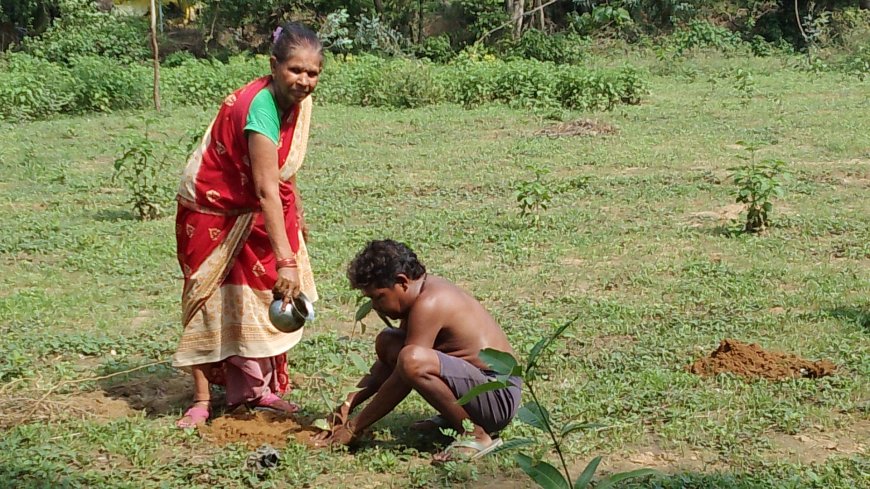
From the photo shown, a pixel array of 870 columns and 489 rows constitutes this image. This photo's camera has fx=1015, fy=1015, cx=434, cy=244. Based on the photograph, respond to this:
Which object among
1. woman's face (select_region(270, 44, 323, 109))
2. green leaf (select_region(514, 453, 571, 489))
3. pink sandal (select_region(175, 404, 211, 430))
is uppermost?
woman's face (select_region(270, 44, 323, 109))

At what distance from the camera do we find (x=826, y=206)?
8.27m

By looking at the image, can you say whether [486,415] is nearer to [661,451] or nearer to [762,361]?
[661,451]

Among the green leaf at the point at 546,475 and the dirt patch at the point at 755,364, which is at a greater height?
the green leaf at the point at 546,475

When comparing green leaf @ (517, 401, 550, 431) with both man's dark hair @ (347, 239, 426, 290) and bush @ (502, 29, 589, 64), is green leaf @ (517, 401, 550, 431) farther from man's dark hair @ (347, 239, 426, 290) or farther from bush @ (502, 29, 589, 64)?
bush @ (502, 29, 589, 64)

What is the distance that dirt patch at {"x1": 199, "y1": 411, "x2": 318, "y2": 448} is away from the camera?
409cm

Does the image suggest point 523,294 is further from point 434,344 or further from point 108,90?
point 108,90

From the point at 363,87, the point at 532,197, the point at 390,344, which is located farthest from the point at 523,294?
the point at 363,87

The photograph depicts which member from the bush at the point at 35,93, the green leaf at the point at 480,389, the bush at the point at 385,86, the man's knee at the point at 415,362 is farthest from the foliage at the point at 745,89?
the green leaf at the point at 480,389

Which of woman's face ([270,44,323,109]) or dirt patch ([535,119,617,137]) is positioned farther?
dirt patch ([535,119,617,137])

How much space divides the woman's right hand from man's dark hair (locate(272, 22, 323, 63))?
82 cm

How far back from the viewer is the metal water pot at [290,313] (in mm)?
3980

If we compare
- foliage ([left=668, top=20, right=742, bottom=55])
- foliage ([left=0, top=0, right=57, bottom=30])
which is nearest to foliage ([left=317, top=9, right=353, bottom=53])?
foliage ([left=0, top=0, right=57, bottom=30])

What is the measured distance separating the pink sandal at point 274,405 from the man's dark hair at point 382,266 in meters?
0.90

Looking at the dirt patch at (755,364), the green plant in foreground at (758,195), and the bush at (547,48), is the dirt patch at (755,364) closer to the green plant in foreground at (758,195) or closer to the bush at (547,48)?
the green plant in foreground at (758,195)
